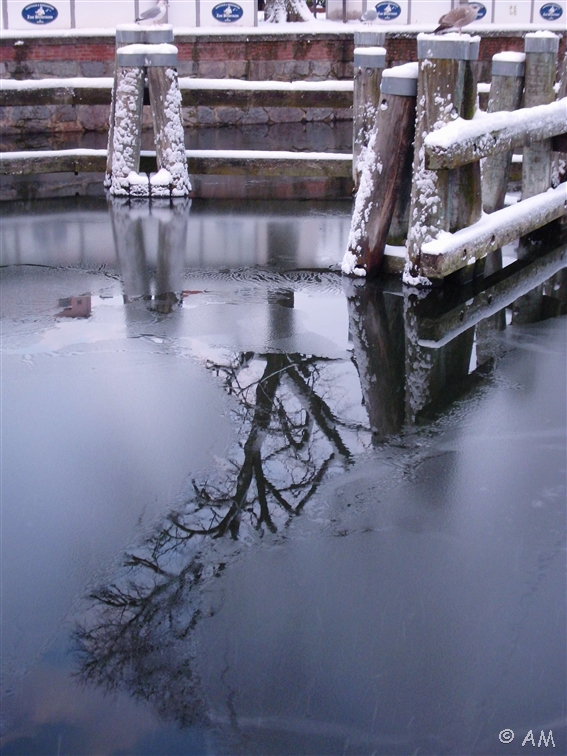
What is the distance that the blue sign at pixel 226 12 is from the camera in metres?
17.9

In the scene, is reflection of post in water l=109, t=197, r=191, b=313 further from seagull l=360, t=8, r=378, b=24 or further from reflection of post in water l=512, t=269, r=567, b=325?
seagull l=360, t=8, r=378, b=24

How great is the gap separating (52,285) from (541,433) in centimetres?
362

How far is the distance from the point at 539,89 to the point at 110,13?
12.2 m

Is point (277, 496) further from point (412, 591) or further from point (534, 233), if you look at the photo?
point (534, 233)

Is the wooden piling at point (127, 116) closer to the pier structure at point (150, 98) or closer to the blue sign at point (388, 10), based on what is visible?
the pier structure at point (150, 98)

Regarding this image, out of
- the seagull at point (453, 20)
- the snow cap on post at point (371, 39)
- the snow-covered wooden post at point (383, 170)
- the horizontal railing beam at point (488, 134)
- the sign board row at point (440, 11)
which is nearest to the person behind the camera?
the horizontal railing beam at point (488, 134)

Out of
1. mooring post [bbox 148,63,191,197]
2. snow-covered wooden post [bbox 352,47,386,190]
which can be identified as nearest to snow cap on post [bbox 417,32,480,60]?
snow-covered wooden post [bbox 352,47,386,190]

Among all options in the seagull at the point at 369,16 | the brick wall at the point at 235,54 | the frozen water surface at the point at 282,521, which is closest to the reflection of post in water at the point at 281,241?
the frozen water surface at the point at 282,521

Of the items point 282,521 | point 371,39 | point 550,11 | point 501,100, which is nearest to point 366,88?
point 371,39

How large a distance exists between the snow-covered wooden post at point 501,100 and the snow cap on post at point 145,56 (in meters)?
3.06

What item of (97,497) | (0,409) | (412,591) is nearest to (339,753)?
(412,591)

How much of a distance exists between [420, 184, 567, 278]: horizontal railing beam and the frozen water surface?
28 cm

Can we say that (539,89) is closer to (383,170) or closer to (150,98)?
(383,170)

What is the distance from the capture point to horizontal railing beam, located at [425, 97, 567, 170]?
18.0 feet
